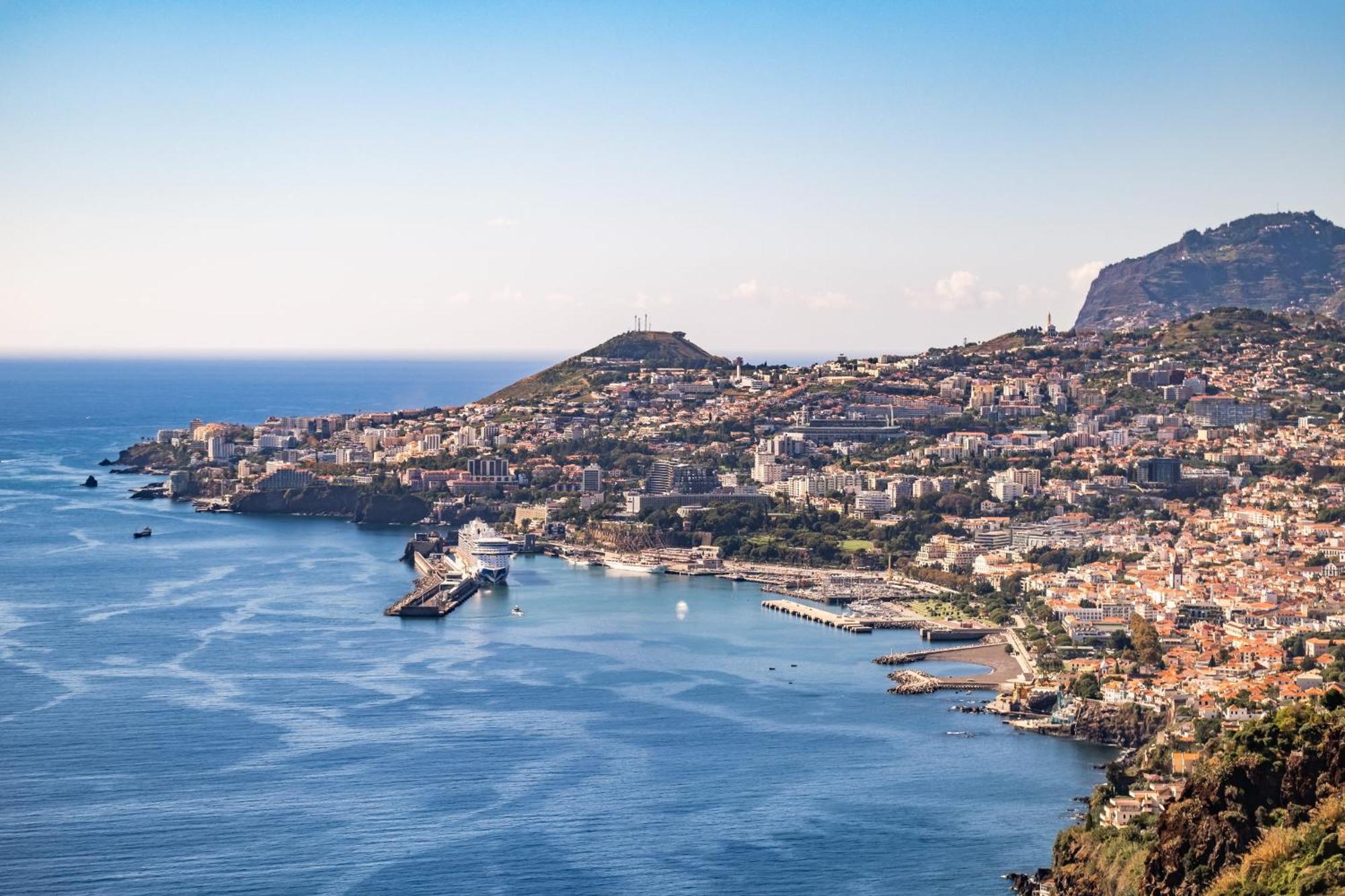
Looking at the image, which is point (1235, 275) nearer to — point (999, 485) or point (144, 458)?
point (999, 485)

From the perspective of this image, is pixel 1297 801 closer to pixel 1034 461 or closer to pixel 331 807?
pixel 331 807

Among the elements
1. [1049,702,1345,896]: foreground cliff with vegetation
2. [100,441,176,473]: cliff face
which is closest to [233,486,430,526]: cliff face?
[100,441,176,473]: cliff face

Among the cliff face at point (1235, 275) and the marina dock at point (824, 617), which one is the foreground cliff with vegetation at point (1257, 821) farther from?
the cliff face at point (1235, 275)

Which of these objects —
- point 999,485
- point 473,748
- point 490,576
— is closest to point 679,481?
point 999,485

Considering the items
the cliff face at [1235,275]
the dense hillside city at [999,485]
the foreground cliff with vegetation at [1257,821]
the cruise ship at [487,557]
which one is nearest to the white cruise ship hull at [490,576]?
the cruise ship at [487,557]

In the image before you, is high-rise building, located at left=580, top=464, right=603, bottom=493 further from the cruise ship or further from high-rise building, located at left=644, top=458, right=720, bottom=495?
the cruise ship
